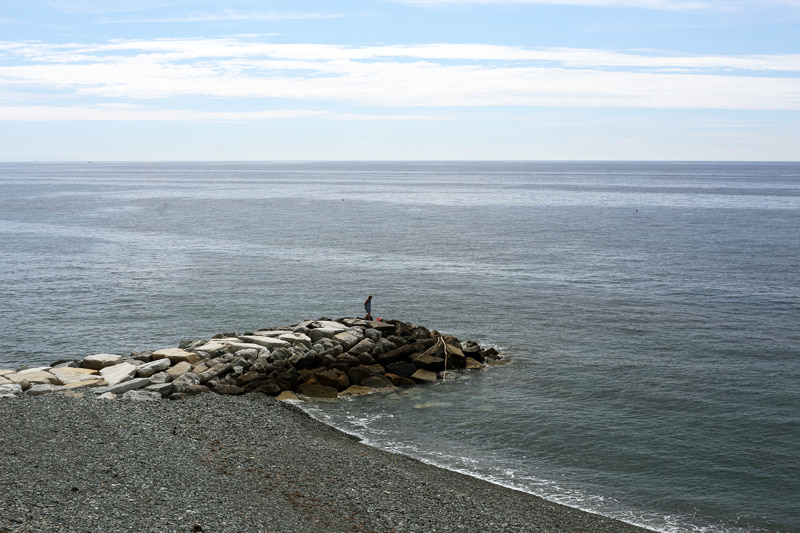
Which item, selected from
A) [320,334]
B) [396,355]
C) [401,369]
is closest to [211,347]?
[320,334]

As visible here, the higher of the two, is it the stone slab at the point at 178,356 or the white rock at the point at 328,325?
the white rock at the point at 328,325

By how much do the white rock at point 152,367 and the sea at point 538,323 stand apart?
21.5 feet

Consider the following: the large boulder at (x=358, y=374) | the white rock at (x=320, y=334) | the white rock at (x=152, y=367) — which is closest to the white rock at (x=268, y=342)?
the white rock at (x=320, y=334)

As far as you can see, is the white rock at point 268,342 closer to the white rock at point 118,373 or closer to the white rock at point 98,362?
the white rock at point 118,373

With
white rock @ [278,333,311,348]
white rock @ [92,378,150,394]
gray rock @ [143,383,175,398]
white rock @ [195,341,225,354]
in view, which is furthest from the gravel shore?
white rock @ [278,333,311,348]

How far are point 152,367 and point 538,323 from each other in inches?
836

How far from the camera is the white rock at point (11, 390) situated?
23922 millimetres

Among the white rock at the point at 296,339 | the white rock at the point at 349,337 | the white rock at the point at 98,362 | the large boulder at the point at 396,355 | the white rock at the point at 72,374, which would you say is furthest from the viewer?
the white rock at the point at 349,337

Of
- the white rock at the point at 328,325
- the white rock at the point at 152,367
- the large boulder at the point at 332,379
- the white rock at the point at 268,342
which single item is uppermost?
the white rock at the point at 328,325

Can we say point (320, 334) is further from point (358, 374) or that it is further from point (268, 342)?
point (358, 374)

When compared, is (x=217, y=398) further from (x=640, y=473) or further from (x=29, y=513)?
(x=640, y=473)

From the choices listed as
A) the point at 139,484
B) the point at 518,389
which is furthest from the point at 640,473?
the point at 139,484

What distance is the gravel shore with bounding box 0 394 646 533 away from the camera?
14.4 metres

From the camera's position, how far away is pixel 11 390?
24453 mm
